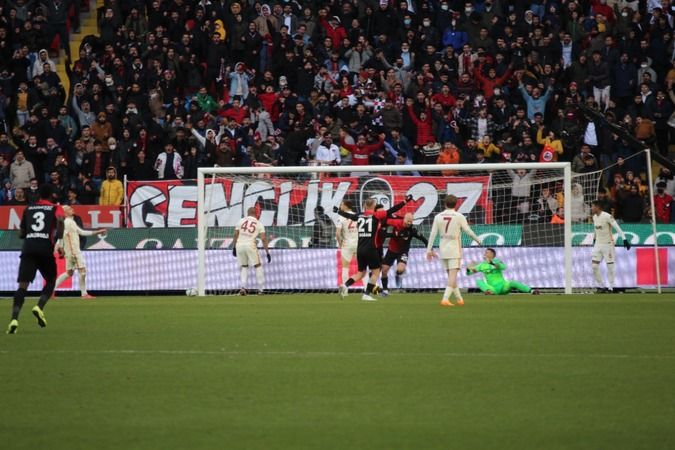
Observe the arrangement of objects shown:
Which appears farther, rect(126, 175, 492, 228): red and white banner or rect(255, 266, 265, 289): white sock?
rect(126, 175, 492, 228): red and white banner

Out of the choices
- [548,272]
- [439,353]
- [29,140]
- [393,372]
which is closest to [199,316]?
[439,353]

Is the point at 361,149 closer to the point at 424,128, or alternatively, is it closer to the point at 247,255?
the point at 424,128

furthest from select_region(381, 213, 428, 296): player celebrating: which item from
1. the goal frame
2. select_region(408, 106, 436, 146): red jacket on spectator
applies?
select_region(408, 106, 436, 146): red jacket on spectator

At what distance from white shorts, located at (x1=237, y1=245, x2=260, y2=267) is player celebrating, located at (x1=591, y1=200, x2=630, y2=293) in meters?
7.54

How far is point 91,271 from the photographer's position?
29219mm

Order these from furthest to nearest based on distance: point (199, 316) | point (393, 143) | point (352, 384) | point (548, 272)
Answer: point (393, 143)
point (548, 272)
point (199, 316)
point (352, 384)

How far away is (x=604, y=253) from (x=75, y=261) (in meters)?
11.8

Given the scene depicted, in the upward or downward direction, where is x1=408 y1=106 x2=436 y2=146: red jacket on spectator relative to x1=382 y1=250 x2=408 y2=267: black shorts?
upward

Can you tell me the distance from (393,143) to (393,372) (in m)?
19.8

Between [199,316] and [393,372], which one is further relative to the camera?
[199,316]

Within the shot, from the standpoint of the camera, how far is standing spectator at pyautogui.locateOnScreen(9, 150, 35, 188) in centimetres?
3069

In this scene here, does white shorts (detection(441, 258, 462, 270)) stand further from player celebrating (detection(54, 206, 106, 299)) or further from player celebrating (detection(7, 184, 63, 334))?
player celebrating (detection(54, 206, 106, 299))

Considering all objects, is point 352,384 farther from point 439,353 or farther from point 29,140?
point 29,140

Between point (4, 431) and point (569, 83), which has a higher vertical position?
point (569, 83)
